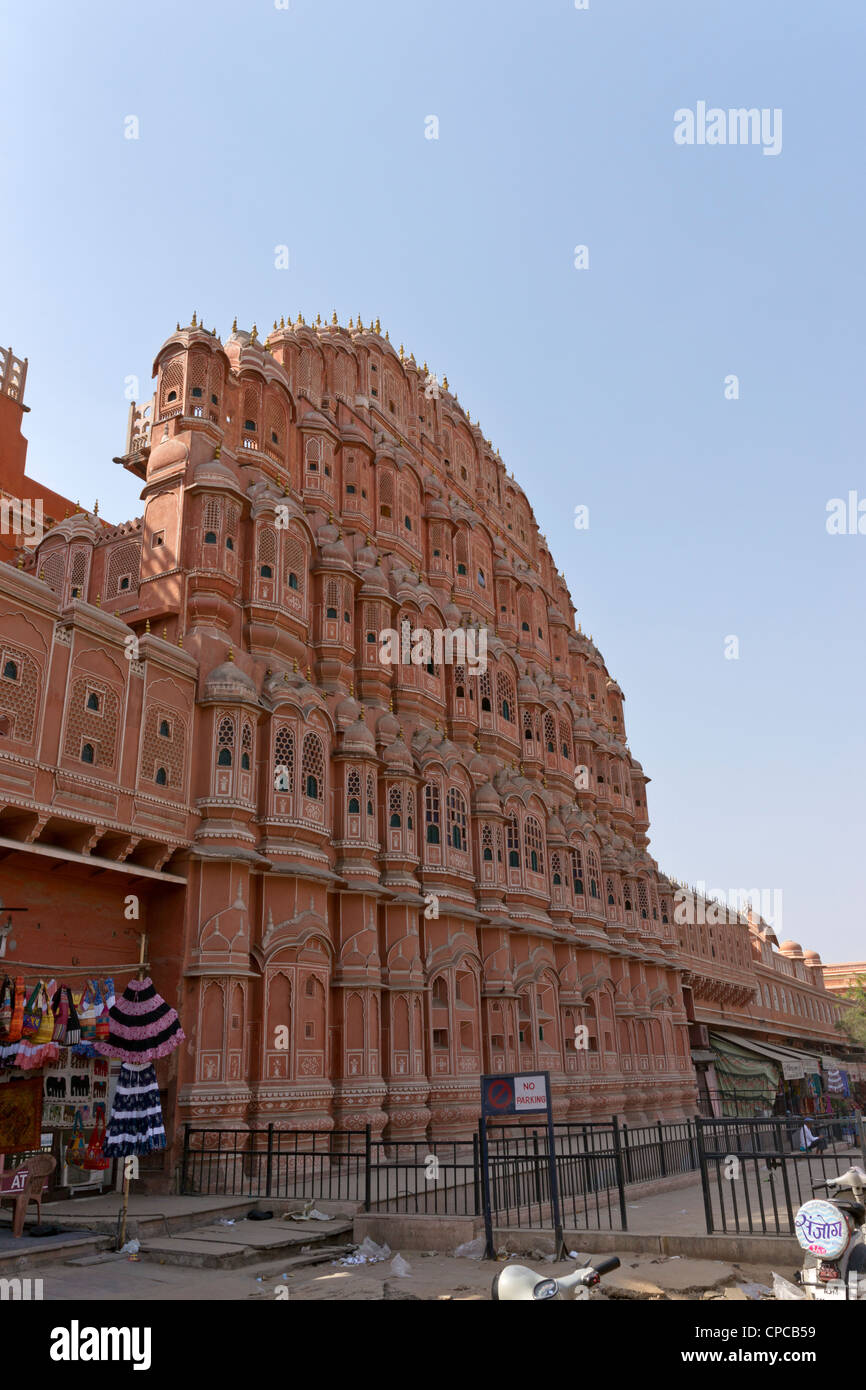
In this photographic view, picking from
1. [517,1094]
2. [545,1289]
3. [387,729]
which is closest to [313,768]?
[387,729]

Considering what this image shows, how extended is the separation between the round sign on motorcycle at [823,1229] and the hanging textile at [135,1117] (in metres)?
10.9

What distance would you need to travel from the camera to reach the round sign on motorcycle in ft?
20.5

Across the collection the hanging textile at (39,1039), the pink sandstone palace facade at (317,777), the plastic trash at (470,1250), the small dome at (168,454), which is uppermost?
the small dome at (168,454)

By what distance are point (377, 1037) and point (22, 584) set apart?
13.1 metres

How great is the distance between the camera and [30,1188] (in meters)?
12.5

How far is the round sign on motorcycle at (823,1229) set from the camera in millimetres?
6234

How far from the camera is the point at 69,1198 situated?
16.3 metres

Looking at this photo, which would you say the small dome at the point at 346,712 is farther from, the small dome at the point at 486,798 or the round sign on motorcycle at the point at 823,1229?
the round sign on motorcycle at the point at 823,1229

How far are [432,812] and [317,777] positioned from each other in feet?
17.4

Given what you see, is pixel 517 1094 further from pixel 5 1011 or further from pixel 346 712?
pixel 346 712

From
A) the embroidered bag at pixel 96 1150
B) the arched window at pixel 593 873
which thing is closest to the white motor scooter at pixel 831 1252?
the embroidered bag at pixel 96 1150

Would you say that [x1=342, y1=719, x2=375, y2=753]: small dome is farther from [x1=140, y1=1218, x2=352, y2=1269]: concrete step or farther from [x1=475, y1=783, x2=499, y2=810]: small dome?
[x1=140, y1=1218, x2=352, y2=1269]: concrete step
